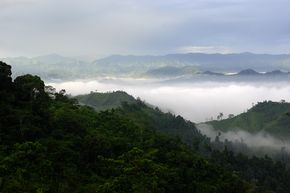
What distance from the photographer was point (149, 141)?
82.6m

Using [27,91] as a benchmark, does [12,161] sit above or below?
below

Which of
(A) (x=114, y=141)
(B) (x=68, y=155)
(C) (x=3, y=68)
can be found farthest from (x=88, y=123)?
(B) (x=68, y=155)

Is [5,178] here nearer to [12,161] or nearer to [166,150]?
[12,161]

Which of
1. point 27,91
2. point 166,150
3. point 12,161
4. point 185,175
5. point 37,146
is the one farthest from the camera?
point 166,150

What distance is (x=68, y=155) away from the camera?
2378 inches

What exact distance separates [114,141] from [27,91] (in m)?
16.7

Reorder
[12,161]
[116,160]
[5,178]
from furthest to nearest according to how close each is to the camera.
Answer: [116,160]
[12,161]
[5,178]

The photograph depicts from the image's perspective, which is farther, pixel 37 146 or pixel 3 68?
pixel 3 68

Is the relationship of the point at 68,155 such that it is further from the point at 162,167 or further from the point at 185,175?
the point at 185,175

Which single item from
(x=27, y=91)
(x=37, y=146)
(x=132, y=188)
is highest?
(x=27, y=91)

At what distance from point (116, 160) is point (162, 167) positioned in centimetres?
688

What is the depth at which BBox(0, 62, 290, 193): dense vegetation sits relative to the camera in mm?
54844

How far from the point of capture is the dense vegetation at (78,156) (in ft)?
180

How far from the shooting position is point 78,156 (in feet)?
204
